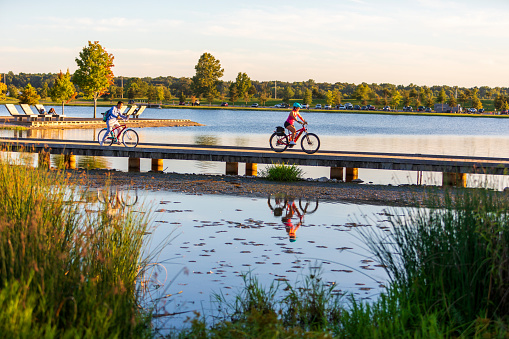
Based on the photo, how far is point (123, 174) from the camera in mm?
17953

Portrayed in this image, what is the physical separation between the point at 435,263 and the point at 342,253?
3.71 m

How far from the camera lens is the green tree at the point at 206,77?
17338 centimetres

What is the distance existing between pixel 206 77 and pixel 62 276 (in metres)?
173

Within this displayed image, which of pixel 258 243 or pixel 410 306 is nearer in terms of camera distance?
pixel 410 306

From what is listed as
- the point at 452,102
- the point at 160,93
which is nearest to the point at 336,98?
the point at 452,102

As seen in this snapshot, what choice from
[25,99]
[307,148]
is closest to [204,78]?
[25,99]

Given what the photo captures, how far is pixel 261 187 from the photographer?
15.6m

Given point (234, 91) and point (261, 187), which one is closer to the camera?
point (261, 187)

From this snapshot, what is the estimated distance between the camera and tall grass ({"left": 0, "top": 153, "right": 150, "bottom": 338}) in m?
4.26

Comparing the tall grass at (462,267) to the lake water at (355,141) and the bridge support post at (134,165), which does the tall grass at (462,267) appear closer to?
the lake water at (355,141)

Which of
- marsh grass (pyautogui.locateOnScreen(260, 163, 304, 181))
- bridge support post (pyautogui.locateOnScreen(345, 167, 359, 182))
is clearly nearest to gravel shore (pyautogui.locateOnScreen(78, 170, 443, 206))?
marsh grass (pyautogui.locateOnScreen(260, 163, 304, 181))

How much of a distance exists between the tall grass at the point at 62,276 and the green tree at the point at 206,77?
168 metres

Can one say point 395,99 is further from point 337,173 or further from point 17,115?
point 337,173

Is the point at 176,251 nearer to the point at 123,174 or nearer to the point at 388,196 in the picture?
the point at 388,196
